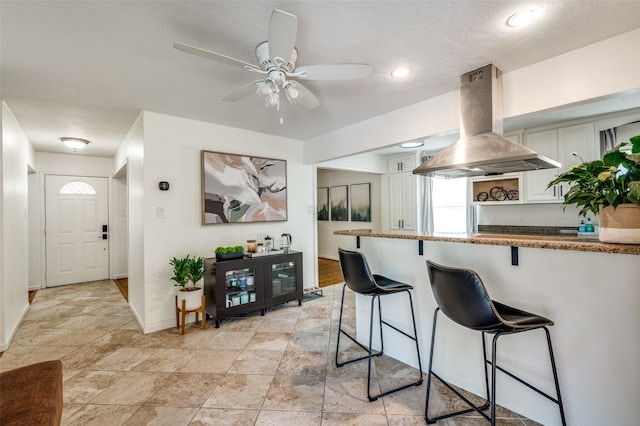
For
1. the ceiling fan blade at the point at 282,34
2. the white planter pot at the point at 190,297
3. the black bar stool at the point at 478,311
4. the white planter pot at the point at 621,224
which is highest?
the ceiling fan blade at the point at 282,34

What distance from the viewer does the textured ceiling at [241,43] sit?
1.62 meters

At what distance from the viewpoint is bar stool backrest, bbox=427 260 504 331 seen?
1449 millimetres

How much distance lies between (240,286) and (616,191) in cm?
342

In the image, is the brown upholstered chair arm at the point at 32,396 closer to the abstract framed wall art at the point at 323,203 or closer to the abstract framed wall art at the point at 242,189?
the abstract framed wall art at the point at 242,189

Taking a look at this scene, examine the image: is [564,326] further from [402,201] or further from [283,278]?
[402,201]

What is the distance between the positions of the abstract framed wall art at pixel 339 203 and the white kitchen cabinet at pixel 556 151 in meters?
3.95

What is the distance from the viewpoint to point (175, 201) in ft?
11.2

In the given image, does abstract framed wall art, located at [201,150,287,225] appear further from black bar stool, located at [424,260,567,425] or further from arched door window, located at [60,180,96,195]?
arched door window, located at [60,180,96,195]

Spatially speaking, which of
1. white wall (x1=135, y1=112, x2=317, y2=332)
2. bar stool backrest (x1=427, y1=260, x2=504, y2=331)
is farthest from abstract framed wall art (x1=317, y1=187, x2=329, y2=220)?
bar stool backrest (x1=427, y1=260, x2=504, y2=331)

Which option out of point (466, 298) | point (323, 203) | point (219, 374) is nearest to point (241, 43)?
point (466, 298)

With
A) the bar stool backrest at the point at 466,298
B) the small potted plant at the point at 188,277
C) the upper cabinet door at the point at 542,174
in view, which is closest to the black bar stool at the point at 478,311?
the bar stool backrest at the point at 466,298

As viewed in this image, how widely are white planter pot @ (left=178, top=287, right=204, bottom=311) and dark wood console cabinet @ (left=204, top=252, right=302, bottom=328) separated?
0.15m

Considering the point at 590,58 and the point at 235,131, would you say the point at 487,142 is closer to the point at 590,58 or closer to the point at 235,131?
the point at 590,58

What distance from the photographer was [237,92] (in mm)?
2150
